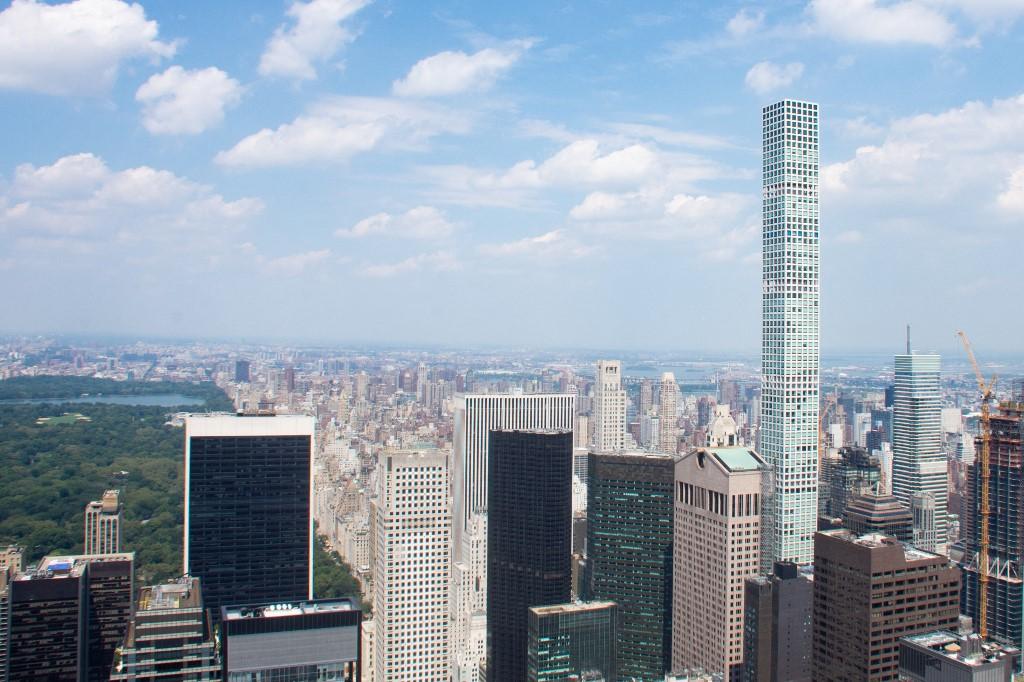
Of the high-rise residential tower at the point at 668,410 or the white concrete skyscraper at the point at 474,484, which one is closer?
the white concrete skyscraper at the point at 474,484

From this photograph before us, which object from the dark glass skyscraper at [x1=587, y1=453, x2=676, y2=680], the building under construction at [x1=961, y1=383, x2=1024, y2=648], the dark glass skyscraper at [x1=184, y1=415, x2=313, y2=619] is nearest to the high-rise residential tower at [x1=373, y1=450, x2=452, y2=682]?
the dark glass skyscraper at [x1=184, y1=415, x2=313, y2=619]

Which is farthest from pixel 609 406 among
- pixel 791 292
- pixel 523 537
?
pixel 791 292

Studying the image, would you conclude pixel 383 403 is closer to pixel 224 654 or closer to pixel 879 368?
pixel 879 368

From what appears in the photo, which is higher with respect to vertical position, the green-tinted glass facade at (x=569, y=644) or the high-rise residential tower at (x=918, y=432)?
the high-rise residential tower at (x=918, y=432)

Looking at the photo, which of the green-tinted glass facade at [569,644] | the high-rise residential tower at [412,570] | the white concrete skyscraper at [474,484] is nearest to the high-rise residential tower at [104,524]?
the high-rise residential tower at [412,570]

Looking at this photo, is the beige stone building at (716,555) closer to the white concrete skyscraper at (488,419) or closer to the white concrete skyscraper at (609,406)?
the white concrete skyscraper at (488,419)

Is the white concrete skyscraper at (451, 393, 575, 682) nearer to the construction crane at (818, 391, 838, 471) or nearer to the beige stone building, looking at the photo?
the beige stone building
